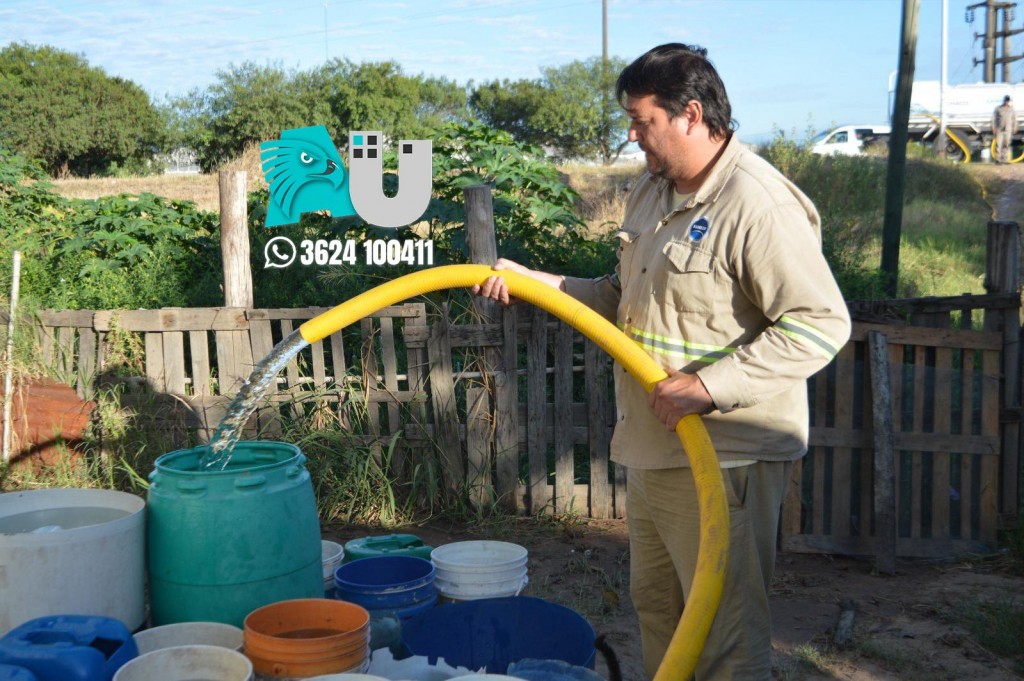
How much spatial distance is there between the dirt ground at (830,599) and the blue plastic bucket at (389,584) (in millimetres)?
1448

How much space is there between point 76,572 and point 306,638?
0.58 metres

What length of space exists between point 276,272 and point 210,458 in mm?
5141

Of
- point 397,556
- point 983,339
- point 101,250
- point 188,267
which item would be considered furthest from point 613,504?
point 101,250

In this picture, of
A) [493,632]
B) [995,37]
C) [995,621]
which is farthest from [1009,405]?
[995,37]

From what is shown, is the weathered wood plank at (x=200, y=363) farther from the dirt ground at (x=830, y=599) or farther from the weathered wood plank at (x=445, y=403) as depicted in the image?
the weathered wood plank at (x=445, y=403)

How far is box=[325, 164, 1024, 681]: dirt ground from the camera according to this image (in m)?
3.93

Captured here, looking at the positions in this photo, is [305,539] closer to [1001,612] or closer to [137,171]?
[1001,612]

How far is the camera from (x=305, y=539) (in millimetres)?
2443

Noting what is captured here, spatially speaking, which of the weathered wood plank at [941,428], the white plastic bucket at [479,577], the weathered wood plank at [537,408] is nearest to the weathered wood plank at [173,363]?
the weathered wood plank at [537,408]

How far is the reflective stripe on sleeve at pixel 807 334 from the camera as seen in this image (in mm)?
2223

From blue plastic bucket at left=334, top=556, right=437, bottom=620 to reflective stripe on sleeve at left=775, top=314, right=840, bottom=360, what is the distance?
4.07ft

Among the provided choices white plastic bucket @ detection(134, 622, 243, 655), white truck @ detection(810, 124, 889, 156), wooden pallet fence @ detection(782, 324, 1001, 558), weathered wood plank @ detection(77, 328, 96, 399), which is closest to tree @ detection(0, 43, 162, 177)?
white truck @ detection(810, 124, 889, 156)

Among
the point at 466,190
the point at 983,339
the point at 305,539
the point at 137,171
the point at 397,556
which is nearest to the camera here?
the point at 305,539

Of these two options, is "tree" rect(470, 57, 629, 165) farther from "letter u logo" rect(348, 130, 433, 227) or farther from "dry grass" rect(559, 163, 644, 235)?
"letter u logo" rect(348, 130, 433, 227)
